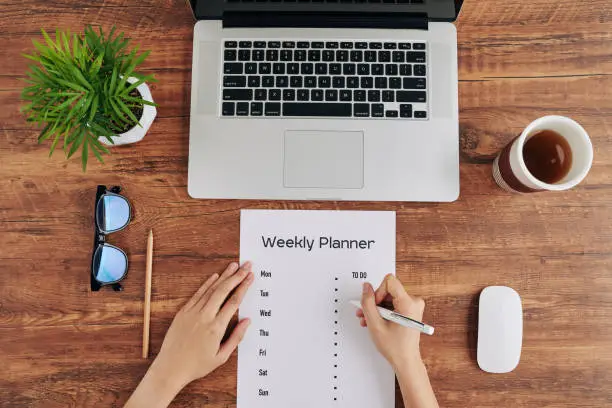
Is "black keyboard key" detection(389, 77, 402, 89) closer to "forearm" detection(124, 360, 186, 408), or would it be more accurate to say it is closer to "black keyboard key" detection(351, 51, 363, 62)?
"black keyboard key" detection(351, 51, 363, 62)

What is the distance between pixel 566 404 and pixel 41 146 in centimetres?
108

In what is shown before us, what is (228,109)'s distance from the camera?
87cm

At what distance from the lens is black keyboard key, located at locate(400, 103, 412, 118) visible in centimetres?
86

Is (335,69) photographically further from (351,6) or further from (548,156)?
(548,156)

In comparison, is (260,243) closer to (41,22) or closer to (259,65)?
(259,65)

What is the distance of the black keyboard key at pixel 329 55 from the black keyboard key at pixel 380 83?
9cm

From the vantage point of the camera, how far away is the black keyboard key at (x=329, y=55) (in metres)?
0.87

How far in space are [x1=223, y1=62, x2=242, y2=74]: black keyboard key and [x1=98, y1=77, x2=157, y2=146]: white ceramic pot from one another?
144 mm

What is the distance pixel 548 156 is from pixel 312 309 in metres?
0.49

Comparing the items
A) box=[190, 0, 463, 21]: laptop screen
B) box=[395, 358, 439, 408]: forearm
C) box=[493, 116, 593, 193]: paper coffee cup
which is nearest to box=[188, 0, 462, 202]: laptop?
box=[190, 0, 463, 21]: laptop screen

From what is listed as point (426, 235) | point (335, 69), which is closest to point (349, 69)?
point (335, 69)

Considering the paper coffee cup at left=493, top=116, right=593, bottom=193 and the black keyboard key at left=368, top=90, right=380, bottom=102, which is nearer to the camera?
the paper coffee cup at left=493, top=116, right=593, bottom=193

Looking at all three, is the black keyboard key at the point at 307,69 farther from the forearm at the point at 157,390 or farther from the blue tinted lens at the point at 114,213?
the forearm at the point at 157,390

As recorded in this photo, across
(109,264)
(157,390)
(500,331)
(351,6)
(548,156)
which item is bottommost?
(157,390)
